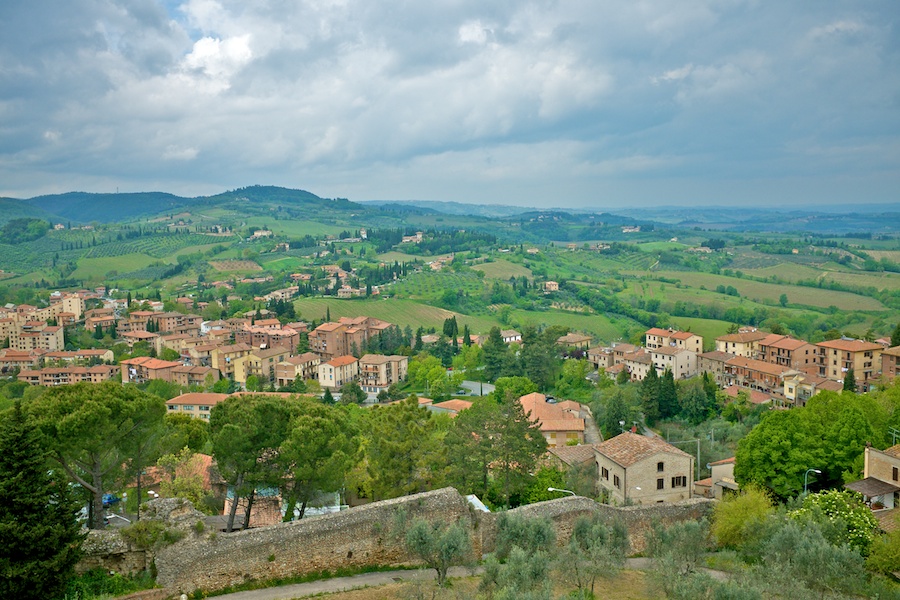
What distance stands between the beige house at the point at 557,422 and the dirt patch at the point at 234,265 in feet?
384

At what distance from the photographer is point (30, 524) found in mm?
14844

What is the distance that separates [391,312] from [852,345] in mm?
63839

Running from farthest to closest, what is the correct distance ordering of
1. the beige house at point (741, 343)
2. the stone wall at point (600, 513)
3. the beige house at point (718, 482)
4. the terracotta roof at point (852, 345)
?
1. the beige house at point (741, 343)
2. the terracotta roof at point (852, 345)
3. the beige house at point (718, 482)
4. the stone wall at point (600, 513)

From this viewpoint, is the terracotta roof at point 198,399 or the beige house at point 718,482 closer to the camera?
the beige house at point 718,482

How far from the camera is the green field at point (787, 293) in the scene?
110375mm

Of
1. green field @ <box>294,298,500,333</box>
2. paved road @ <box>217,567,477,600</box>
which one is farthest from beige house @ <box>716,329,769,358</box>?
paved road @ <box>217,567,477,600</box>

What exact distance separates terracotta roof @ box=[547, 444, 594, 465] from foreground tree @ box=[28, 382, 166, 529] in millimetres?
17831

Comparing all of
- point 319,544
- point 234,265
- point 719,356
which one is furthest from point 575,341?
point 234,265

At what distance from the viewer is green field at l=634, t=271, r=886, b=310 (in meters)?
110

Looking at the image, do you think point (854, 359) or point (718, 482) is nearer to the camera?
point (718, 482)

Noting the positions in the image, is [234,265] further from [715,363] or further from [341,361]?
[715,363]

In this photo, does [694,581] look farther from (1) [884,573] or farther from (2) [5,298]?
(2) [5,298]

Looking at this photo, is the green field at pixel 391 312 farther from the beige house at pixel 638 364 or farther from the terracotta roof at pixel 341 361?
the beige house at pixel 638 364

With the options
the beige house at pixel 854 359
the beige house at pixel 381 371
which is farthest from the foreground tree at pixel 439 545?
the beige house at pixel 381 371
